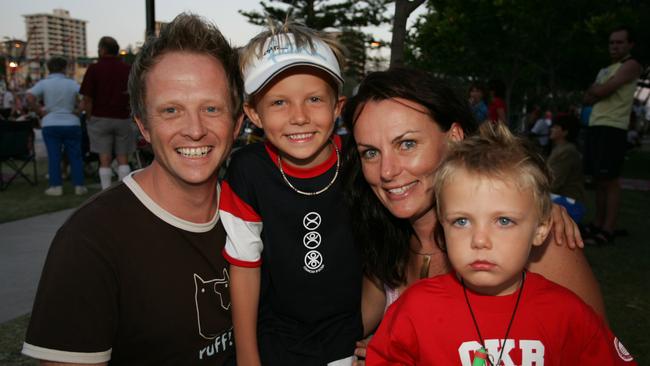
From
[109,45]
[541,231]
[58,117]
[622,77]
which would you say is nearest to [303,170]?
[541,231]

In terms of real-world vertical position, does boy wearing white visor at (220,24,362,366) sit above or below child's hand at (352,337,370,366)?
above

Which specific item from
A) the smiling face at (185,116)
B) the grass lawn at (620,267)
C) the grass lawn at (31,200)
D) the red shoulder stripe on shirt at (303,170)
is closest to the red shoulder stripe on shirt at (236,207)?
the smiling face at (185,116)

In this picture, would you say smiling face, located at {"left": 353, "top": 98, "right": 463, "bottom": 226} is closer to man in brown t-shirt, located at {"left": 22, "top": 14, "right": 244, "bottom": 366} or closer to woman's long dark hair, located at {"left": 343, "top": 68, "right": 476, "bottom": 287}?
woman's long dark hair, located at {"left": 343, "top": 68, "right": 476, "bottom": 287}

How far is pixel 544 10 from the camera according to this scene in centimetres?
1827

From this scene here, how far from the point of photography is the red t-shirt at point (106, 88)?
7570 millimetres

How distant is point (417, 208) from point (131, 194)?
47.0 inches

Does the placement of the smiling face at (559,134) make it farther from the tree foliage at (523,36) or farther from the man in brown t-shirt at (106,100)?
the tree foliage at (523,36)

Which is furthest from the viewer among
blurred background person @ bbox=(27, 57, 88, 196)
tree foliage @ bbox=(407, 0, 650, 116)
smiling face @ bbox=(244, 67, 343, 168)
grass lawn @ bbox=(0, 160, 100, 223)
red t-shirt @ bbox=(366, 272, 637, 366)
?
tree foliage @ bbox=(407, 0, 650, 116)

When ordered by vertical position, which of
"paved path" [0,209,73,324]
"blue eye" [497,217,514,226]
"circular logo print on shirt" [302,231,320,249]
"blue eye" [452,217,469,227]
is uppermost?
"blue eye" [497,217,514,226]

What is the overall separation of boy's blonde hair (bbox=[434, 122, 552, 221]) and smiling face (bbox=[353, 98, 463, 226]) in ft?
0.64

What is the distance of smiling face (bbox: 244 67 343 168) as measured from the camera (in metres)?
2.35

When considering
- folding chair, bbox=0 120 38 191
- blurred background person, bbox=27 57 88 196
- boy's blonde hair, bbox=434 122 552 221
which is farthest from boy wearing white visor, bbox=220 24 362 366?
folding chair, bbox=0 120 38 191

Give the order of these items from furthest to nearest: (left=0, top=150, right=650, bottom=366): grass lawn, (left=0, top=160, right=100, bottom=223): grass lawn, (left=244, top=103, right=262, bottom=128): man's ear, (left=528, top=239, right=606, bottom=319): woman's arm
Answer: (left=0, top=160, right=100, bottom=223): grass lawn < (left=0, top=150, right=650, bottom=366): grass lawn < (left=244, top=103, right=262, bottom=128): man's ear < (left=528, top=239, right=606, bottom=319): woman's arm

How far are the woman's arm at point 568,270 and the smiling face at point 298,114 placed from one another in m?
1.06
